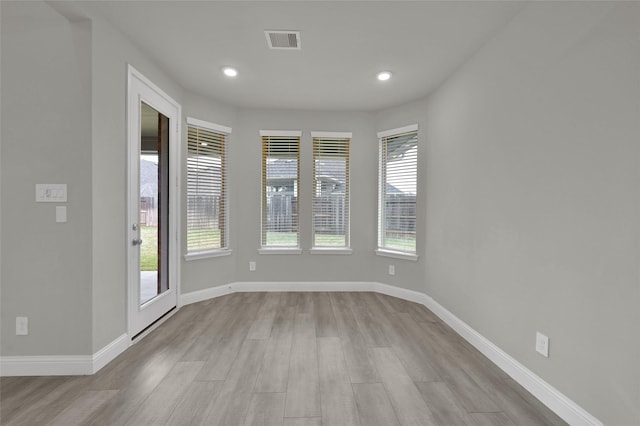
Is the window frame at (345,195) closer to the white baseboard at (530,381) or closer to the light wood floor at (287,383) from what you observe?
the light wood floor at (287,383)

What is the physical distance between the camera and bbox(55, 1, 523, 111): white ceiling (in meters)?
2.19

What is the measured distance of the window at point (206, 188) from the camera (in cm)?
390

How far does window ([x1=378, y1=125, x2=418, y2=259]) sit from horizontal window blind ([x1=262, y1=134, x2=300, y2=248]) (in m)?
1.30

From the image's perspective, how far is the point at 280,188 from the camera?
14.7 ft

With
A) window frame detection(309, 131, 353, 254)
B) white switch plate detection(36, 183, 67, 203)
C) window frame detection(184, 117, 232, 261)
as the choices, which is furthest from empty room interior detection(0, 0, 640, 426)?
window frame detection(309, 131, 353, 254)

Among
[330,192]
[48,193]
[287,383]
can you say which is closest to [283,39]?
[48,193]

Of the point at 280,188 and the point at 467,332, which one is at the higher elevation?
the point at 280,188

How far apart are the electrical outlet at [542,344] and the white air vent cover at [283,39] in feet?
9.57

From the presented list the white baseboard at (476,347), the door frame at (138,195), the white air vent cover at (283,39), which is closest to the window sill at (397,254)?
the white baseboard at (476,347)

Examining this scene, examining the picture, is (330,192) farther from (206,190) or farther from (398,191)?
(206,190)

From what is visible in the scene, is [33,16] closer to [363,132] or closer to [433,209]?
[363,132]

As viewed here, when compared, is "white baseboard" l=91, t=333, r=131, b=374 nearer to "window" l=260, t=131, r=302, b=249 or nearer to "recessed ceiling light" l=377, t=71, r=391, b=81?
"window" l=260, t=131, r=302, b=249

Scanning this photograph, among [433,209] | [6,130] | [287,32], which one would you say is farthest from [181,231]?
[433,209]

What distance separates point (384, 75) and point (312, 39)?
1.03m
